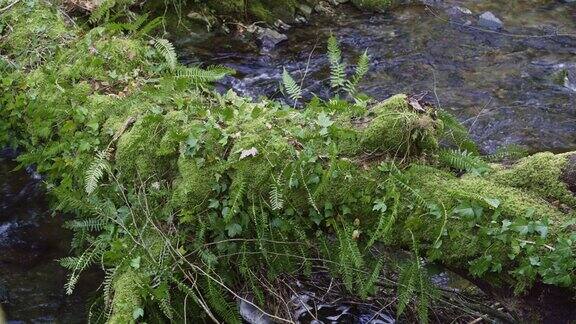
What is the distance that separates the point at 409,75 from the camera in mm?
7812

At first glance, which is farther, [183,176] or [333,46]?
[333,46]

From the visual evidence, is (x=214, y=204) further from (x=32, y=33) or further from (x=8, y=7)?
(x=8, y=7)

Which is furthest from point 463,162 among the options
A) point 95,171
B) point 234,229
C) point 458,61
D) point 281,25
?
point 281,25

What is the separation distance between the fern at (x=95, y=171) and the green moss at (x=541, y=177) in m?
2.65

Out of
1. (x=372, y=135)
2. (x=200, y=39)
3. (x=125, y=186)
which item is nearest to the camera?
(x=372, y=135)

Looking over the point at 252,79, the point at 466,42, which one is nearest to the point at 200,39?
the point at 252,79

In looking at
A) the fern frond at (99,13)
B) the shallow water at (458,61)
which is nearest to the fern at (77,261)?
the fern frond at (99,13)

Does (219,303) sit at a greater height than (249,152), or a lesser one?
lesser

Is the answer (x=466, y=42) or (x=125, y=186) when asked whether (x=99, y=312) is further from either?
(x=466, y=42)

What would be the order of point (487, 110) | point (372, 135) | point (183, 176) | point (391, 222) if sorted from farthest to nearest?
point (487, 110)
point (183, 176)
point (372, 135)
point (391, 222)

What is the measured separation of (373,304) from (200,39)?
17.9 ft

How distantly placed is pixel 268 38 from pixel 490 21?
155 inches

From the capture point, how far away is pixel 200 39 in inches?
331

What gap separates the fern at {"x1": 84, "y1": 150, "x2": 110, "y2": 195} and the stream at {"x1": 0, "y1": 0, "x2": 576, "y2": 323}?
3.58ft
